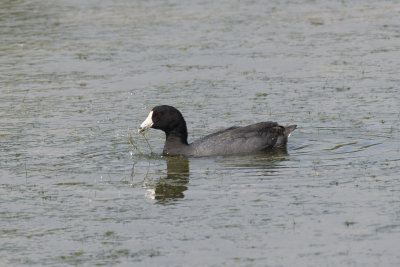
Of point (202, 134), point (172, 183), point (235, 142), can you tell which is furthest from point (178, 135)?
point (172, 183)

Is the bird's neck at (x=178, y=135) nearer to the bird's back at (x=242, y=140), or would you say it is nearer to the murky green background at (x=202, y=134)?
the bird's back at (x=242, y=140)

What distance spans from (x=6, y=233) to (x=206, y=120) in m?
6.76

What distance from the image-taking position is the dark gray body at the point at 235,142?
1398cm

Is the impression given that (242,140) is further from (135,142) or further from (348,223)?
(348,223)

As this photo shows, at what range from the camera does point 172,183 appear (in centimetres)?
1231

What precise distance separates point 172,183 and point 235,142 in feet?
6.63

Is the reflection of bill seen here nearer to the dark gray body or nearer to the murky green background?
the murky green background

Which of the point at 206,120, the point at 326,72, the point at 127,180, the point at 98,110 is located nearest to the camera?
the point at 127,180

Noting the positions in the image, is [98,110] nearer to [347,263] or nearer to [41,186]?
[41,186]

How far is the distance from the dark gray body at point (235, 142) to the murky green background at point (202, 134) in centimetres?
22

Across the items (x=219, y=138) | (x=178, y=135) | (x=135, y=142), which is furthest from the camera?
(x=135, y=142)

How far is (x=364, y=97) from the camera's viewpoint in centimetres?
1719

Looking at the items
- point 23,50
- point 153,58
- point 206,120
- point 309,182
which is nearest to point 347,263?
point 309,182

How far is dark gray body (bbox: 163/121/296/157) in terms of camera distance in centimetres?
1398
